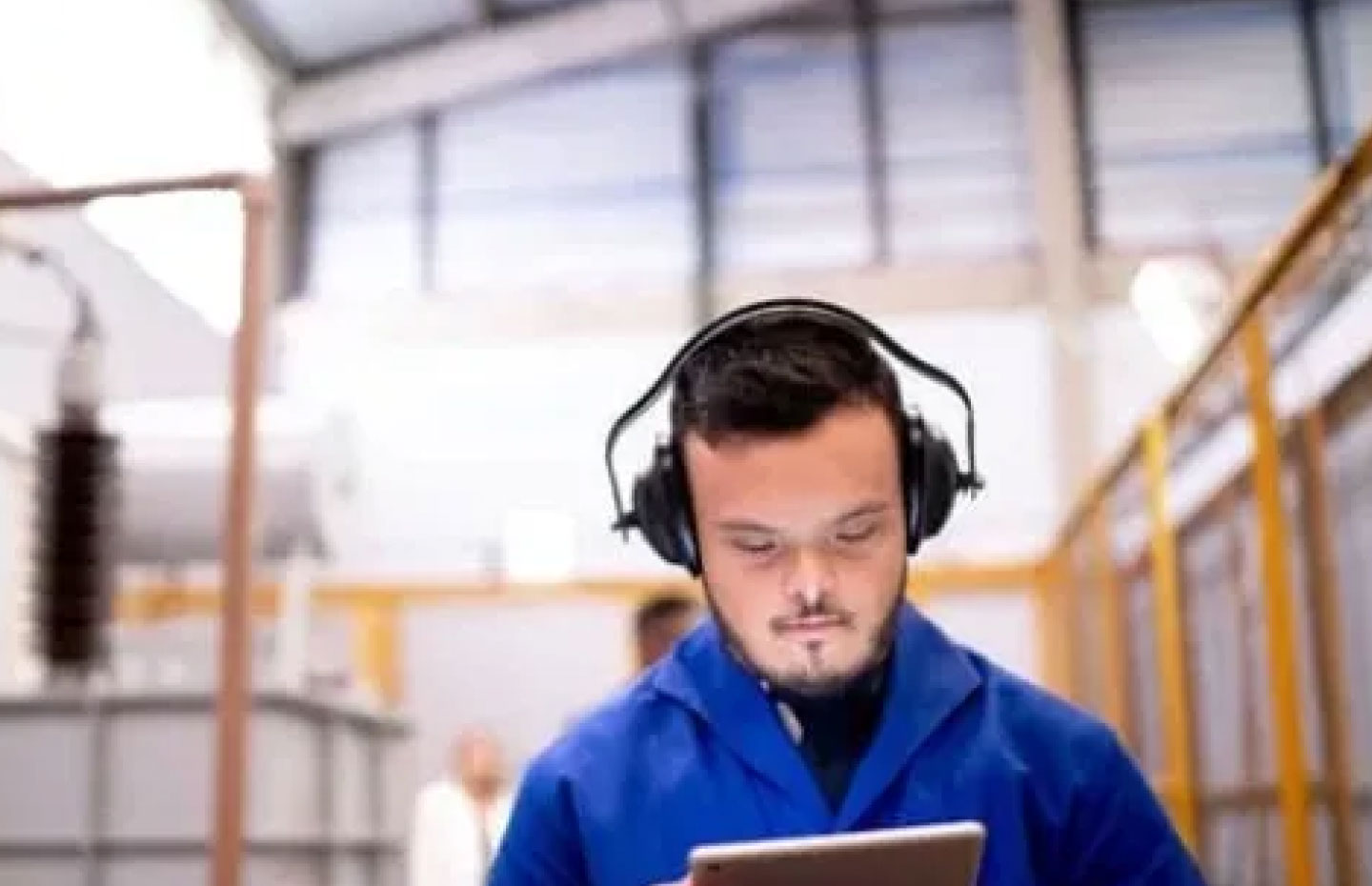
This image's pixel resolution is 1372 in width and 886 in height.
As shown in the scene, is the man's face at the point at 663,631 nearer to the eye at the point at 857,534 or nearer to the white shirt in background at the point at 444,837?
the white shirt in background at the point at 444,837

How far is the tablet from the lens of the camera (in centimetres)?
103

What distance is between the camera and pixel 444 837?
5199 millimetres

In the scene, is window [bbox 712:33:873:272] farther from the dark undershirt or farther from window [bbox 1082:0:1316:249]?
the dark undershirt

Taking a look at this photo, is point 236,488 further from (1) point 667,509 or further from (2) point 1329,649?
(2) point 1329,649

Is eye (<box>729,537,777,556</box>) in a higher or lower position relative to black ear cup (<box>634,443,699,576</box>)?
lower

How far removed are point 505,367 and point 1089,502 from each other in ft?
13.5

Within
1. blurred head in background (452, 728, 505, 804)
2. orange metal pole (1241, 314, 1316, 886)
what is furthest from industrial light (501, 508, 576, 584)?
orange metal pole (1241, 314, 1316, 886)

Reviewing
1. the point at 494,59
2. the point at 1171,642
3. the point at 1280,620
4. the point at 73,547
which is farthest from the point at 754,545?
the point at 494,59

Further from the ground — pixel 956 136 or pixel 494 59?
pixel 494 59

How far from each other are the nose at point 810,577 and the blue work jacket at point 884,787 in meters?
0.10

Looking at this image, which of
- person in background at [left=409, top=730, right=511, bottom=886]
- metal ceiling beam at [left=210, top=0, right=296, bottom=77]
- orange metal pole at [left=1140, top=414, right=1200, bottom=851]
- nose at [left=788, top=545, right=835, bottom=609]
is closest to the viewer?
nose at [left=788, top=545, right=835, bottom=609]

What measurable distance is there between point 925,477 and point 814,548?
107 millimetres

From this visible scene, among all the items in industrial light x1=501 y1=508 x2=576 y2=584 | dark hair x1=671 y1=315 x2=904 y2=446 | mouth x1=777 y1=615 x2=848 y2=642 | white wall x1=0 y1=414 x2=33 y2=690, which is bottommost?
mouth x1=777 y1=615 x2=848 y2=642

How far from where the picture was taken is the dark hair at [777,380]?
3.95ft
